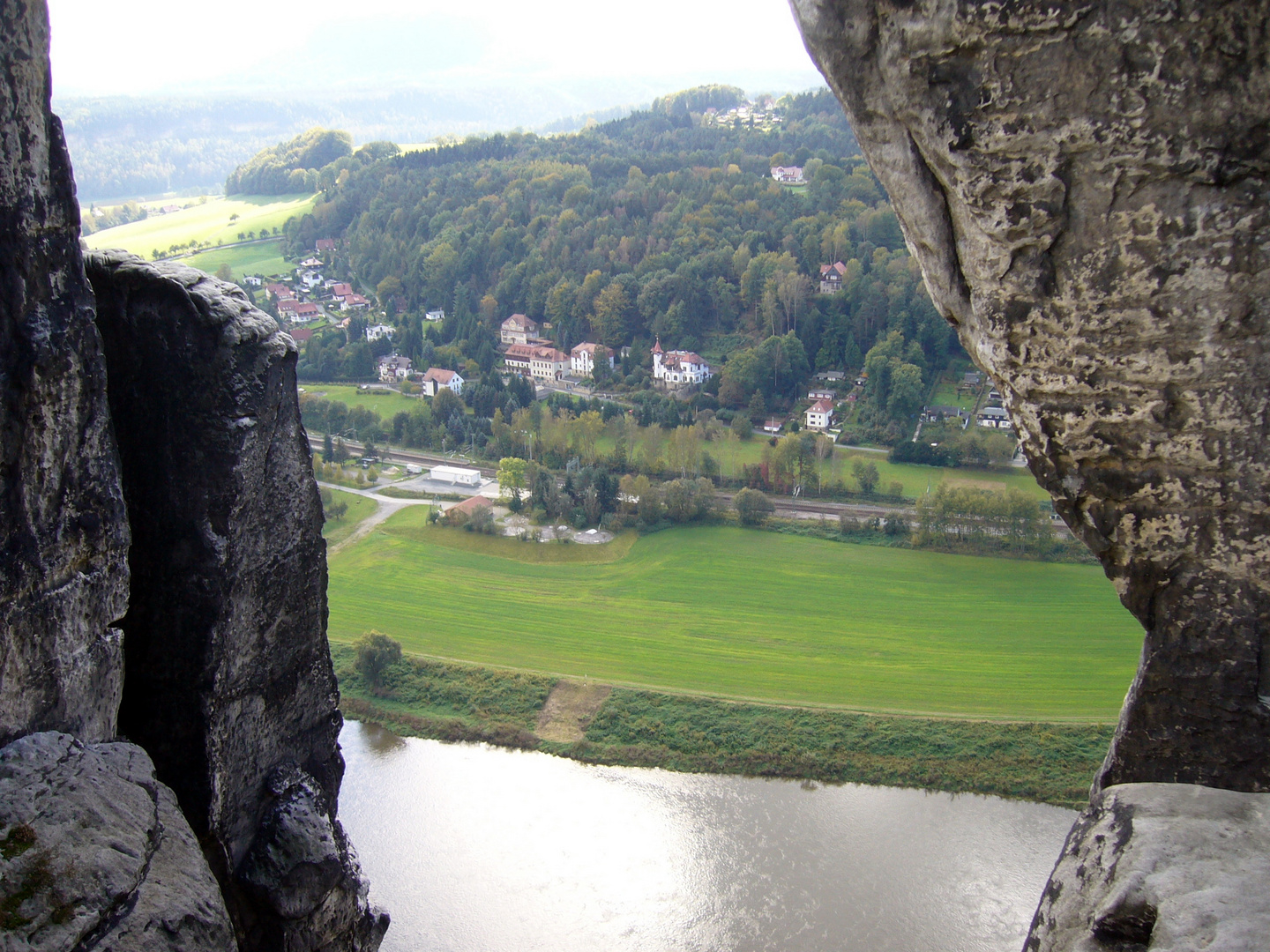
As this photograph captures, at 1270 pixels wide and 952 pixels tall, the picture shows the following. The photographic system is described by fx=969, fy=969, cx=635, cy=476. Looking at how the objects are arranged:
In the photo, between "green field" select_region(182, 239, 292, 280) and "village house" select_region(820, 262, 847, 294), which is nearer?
"village house" select_region(820, 262, 847, 294)

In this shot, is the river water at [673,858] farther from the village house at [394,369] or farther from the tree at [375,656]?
the village house at [394,369]

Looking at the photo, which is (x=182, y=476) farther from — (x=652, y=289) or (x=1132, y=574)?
(x=652, y=289)

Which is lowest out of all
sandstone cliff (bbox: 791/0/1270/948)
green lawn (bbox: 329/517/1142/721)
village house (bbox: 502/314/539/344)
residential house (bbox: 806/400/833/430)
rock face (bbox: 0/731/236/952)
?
green lawn (bbox: 329/517/1142/721)

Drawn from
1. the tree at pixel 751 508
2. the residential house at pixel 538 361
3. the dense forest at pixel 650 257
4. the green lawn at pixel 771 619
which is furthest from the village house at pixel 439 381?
the tree at pixel 751 508

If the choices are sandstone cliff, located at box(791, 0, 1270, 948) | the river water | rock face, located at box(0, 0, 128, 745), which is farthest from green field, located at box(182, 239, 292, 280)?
sandstone cliff, located at box(791, 0, 1270, 948)

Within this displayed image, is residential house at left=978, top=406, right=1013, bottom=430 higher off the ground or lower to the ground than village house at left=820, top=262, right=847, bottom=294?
lower

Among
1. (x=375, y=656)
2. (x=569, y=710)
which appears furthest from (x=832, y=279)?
(x=375, y=656)

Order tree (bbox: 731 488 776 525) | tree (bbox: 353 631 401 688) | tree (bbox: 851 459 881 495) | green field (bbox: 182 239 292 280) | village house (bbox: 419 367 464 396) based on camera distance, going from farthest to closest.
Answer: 1. green field (bbox: 182 239 292 280)
2. village house (bbox: 419 367 464 396)
3. tree (bbox: 851 459 881 495)
4. tree (bbox: 731 488 776 525)
5. tree (bbox: 353 631 401 688)

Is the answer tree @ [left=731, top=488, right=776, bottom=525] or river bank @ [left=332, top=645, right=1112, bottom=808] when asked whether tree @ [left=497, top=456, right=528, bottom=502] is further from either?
river bank @ [left=332, top=645, right=1112, bottom=808]
